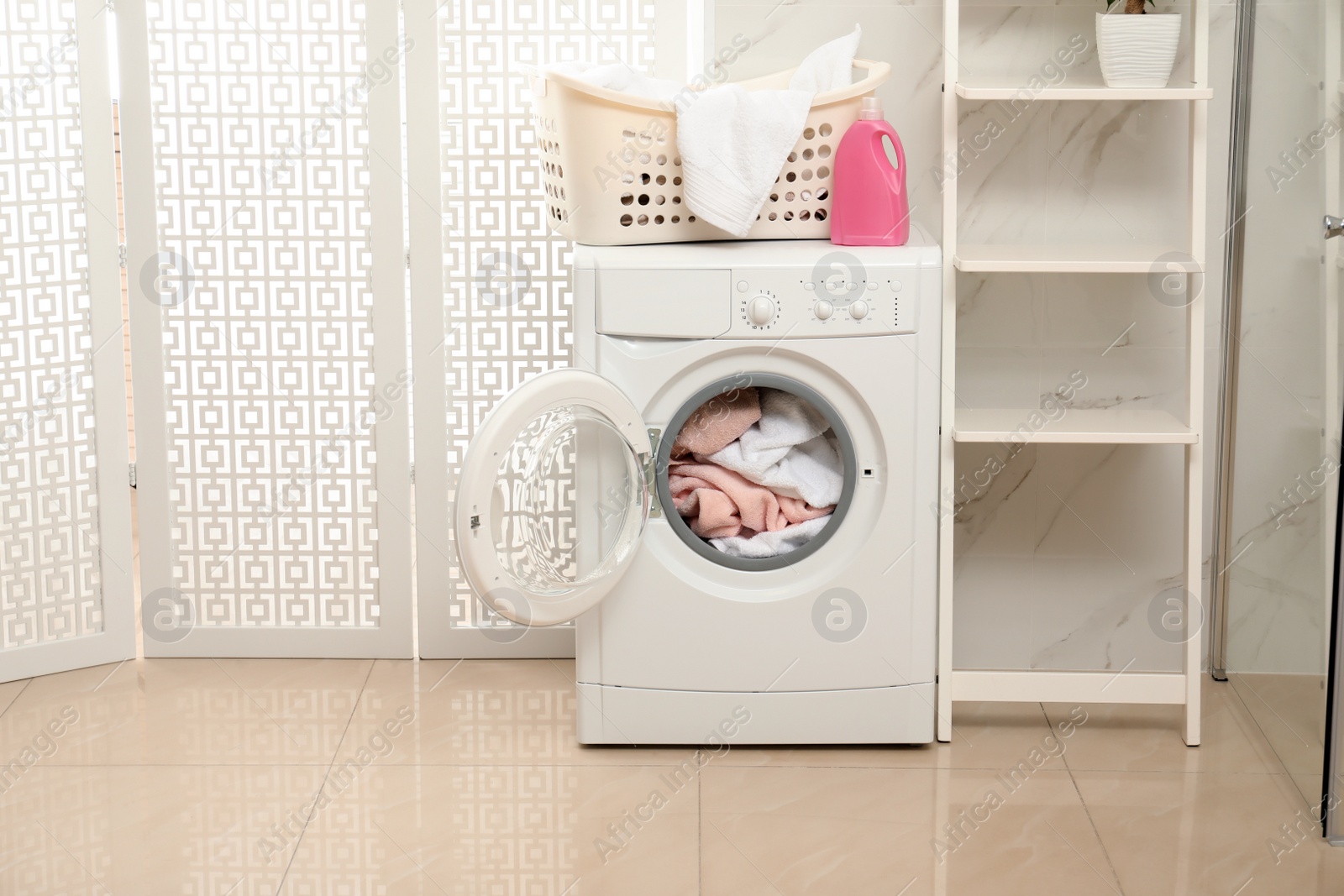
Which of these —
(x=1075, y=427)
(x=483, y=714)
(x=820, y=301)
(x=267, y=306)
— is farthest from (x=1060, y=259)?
(x=267, y=306)

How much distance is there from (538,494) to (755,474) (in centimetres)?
52

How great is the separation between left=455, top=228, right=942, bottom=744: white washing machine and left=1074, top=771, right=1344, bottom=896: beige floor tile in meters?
0.35

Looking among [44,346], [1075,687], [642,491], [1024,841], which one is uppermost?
[44,346]

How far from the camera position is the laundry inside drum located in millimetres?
2250

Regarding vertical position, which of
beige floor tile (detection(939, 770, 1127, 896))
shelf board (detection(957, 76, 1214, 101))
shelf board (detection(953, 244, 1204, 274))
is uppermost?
shelf board (detection(957, 76, 1214, 101))

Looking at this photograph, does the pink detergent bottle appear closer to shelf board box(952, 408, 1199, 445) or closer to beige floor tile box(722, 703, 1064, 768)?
shelf board box(952, 408, 1199, 445)

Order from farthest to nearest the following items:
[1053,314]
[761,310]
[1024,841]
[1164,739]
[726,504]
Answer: [1053,314] < [1164,739] < [726,504] < [761,310] < [1024,841]

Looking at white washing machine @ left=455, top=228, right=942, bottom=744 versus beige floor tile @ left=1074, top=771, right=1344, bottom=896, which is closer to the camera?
beige floor tile @ left=1074, top=771, right=1344, bottom=896

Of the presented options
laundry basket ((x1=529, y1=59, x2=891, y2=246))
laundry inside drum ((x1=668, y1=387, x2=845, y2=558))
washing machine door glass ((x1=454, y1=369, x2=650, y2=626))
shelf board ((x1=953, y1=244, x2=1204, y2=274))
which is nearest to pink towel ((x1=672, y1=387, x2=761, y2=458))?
laundry inside drum ((x1=668, y1=387, x2=845, y2=558))

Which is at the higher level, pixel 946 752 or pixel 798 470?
pixel 798 470

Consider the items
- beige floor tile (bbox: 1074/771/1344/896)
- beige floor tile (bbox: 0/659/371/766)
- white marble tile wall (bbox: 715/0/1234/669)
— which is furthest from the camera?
white marble tile wall (bbox: 715/0/1234/669)

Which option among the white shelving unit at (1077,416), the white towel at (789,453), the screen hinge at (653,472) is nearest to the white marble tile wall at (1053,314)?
the white shelving unit at (1077,416)

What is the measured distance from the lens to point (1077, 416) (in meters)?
2.41

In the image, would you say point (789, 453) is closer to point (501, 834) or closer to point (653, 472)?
point (653, 472)
